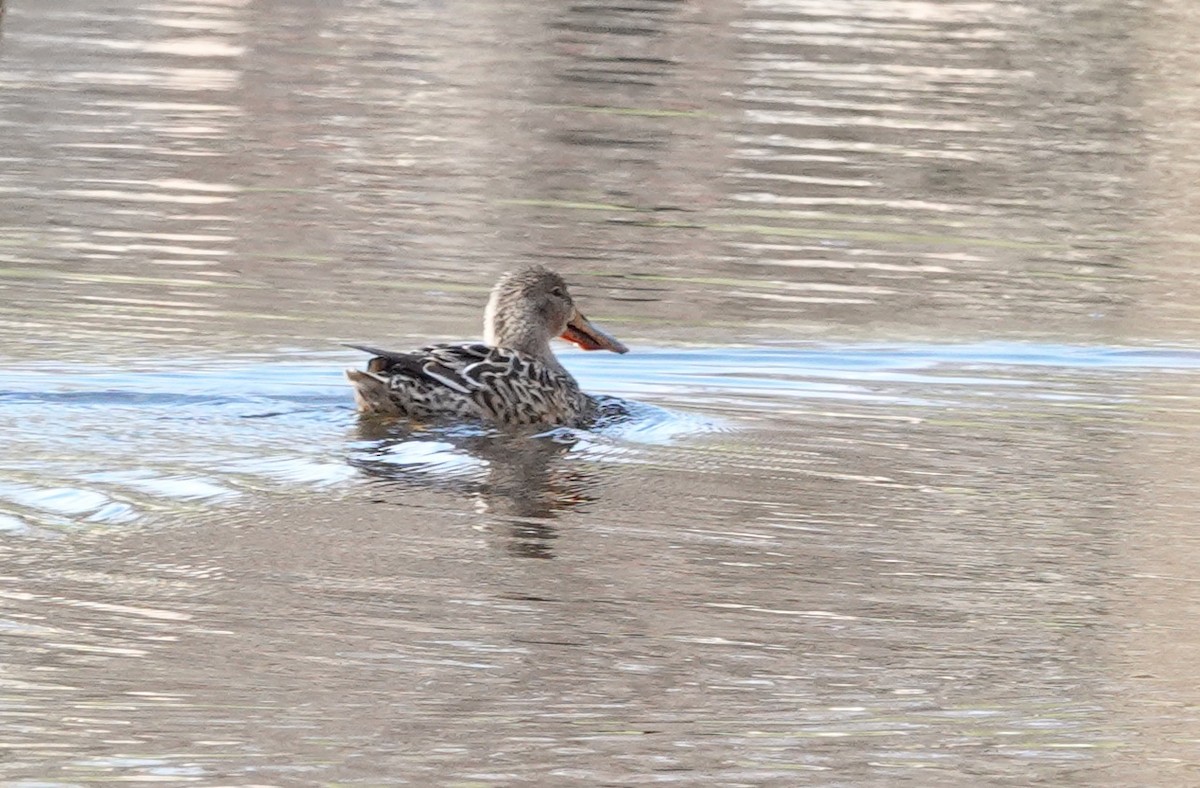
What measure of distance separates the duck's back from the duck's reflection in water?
0.10 m

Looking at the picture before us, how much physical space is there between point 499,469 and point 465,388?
30.4 inches

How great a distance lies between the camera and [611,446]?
9.54m

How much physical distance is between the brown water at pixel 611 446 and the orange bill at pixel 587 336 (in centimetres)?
18

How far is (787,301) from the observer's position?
1265 centimetres

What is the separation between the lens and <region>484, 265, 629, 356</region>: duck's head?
1088 cm

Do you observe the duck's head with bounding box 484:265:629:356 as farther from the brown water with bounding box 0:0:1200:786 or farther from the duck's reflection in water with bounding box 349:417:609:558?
the duck's reflection in water with bounding box 349:417:609:558

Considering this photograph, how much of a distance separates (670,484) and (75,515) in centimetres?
213

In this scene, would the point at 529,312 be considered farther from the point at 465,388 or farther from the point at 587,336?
the point at 465,388

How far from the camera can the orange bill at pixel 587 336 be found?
36.3ft

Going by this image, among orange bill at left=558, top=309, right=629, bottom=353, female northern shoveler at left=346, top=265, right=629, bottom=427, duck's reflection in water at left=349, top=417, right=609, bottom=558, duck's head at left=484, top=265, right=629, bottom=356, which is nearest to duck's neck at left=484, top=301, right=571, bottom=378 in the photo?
duck's head at left=484, top=265, right=629, bottom=356

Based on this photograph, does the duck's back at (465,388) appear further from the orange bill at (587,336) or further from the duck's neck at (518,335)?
the orange bill at (587,336)

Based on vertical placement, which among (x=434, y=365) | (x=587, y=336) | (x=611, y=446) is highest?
(x=434, y=365)

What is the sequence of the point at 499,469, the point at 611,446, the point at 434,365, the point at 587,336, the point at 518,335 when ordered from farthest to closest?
the point at 587,336 < the point at 518,335 < the point at 434,365 < the point at 611,446 < the point at 499,469

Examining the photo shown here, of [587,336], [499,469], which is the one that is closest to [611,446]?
[499,469]
